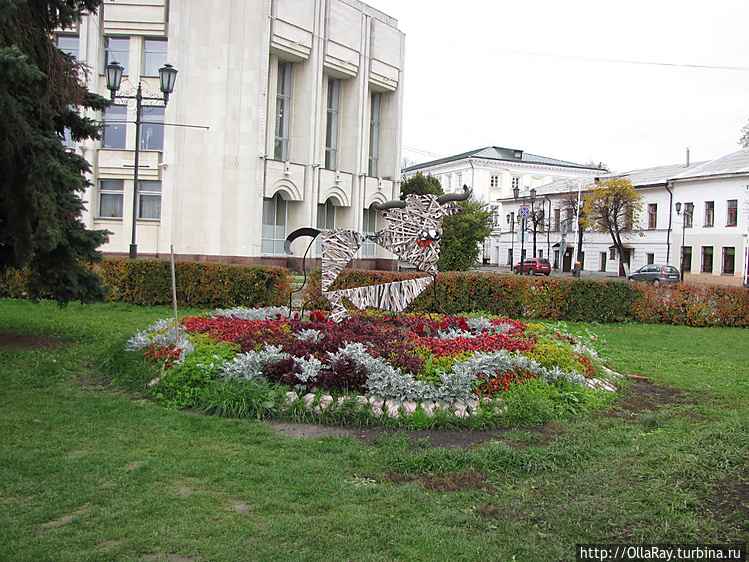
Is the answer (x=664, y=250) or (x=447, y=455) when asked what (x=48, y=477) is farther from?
(x=664, y=250)

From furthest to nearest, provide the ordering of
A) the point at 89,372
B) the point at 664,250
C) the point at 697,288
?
1. the point at 664,250
2. the point at 697,288
3. the point at 89,372

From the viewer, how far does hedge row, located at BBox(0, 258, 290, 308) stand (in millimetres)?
16203

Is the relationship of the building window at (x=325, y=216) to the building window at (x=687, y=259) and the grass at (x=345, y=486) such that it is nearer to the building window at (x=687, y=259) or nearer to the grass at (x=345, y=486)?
the grass at (x=345, y=486)

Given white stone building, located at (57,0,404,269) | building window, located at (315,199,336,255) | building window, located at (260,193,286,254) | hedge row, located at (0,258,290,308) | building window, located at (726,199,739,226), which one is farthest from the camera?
building window, located at (726,199,739,226)

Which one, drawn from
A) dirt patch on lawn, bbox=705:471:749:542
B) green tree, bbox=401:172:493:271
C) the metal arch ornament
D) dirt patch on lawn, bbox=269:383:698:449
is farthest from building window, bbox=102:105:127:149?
dirt patch on lawn, bbox=705:471:749:542

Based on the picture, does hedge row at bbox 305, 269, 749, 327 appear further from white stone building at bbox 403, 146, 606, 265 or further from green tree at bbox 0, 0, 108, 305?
white stone building at bbox 403, 146, 606, 265

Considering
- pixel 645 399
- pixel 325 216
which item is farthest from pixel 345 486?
→ pixel 325 216

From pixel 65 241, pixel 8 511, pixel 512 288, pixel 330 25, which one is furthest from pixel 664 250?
pixel 8 511

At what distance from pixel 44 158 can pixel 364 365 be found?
209 inches

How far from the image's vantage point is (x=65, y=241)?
359 inches

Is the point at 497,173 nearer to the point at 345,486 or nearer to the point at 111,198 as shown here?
the point at 111,198

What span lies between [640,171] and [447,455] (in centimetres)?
5430

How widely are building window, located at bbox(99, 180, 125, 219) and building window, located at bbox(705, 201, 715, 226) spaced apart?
39034 millimetres

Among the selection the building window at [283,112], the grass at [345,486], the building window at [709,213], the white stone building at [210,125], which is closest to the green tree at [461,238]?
the white stone building at [210,125]
